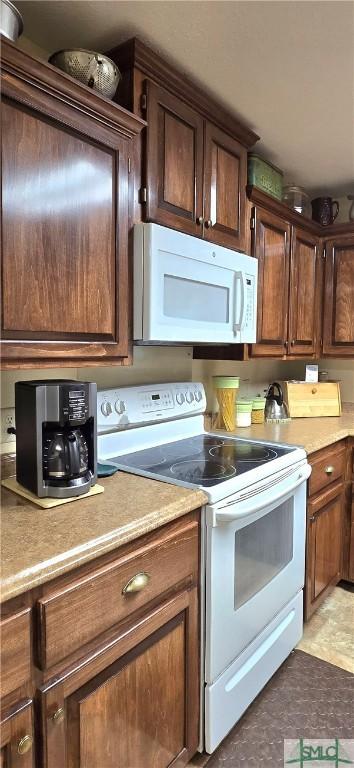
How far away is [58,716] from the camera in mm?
885

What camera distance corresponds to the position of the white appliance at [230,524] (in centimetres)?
132

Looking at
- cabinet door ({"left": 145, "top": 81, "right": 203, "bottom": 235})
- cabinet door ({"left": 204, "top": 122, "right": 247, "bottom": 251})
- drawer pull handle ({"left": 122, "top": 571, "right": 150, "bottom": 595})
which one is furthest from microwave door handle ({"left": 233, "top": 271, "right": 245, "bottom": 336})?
drawer pull handle ({"left": 122, "top": 571, "right": 150, "bottom": 595})

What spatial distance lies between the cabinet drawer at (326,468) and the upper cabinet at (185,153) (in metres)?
1.02

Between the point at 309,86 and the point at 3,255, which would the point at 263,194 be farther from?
the point at 3,255

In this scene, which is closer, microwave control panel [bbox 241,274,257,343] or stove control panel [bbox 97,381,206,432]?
stove control panel [bbox 97,381,206,432]

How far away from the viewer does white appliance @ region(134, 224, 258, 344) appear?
1394 mm

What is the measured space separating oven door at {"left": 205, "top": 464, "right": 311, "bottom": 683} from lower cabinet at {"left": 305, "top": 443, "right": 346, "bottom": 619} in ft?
0.46

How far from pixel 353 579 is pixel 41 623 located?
78.2 inches

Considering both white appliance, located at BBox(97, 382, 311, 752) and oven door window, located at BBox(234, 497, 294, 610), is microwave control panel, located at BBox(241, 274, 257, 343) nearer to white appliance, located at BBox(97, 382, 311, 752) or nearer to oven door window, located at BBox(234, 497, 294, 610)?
white appliance, located at BBox(97, 382, 311, 752)

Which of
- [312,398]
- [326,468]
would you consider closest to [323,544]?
[326,468]

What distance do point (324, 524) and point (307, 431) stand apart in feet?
1.45

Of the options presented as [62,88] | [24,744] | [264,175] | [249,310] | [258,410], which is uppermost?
[264,175]

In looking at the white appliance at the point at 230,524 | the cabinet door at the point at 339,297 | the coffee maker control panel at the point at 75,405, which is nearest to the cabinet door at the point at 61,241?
the coffee maker control panel at the point at 75,405

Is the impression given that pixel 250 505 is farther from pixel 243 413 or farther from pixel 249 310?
pixel 243 413
